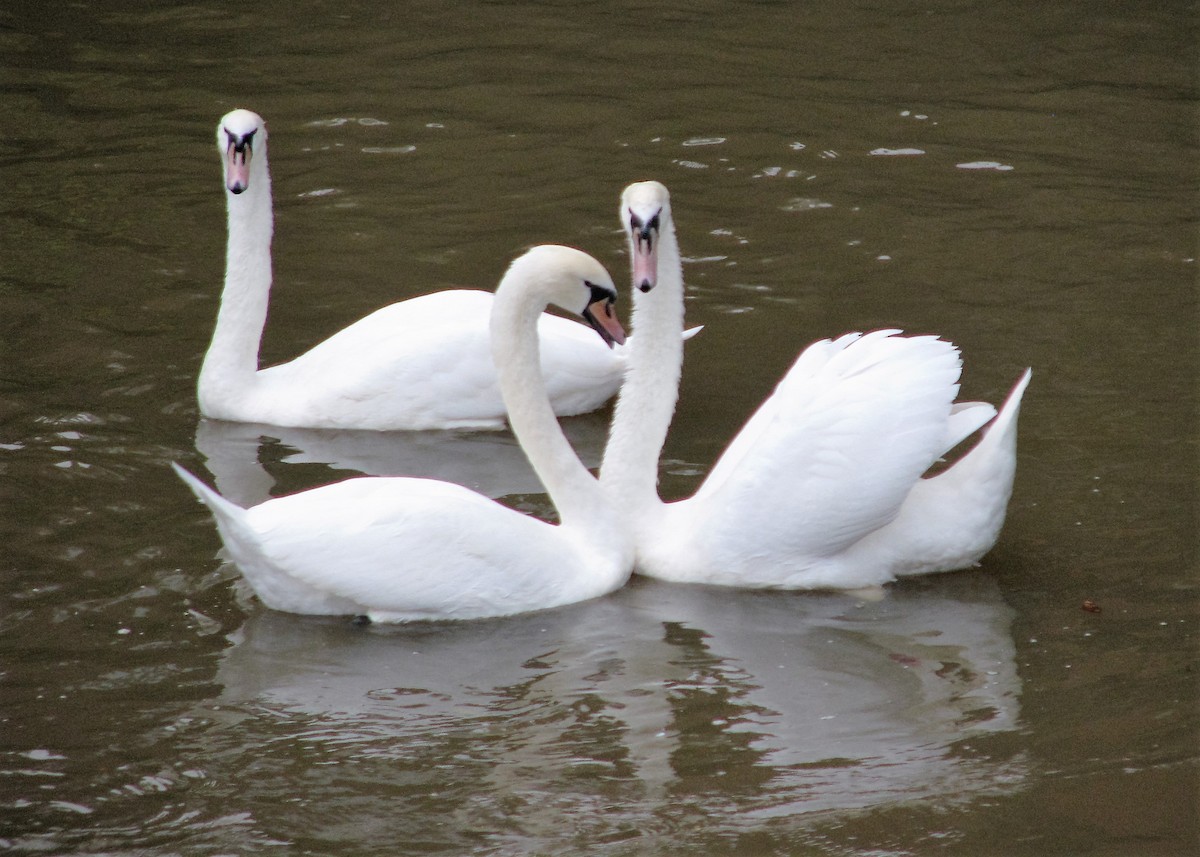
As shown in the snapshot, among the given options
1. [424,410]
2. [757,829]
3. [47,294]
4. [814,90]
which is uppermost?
[814,90]

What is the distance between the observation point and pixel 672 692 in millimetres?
5750

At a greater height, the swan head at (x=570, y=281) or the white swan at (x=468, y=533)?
the swan head at (x=570, y=281)

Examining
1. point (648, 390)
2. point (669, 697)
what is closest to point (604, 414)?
point (648, 390)

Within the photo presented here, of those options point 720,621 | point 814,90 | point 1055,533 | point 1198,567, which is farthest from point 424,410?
point 814,90

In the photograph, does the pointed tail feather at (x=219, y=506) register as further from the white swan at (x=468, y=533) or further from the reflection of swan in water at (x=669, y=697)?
the reflection of swan in water at (x=669, y=697)

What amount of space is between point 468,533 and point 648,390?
3.56ft

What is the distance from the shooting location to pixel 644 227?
21.1 feet

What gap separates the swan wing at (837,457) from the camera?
622 cm

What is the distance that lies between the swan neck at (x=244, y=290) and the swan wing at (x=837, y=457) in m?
2.78

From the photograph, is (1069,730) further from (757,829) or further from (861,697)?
(757,829)

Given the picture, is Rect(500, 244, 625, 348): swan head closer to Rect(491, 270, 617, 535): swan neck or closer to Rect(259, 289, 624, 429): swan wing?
Rect(491, 270, 617, 535): swan neck

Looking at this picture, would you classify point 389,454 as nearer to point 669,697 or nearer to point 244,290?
point 244,290

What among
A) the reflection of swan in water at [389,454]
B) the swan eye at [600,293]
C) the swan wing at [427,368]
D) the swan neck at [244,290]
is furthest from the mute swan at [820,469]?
the swan neck at [244,290]

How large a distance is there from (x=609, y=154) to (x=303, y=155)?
200 centimetres
